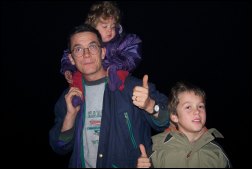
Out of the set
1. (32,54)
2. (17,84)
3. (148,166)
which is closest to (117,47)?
(148,166)

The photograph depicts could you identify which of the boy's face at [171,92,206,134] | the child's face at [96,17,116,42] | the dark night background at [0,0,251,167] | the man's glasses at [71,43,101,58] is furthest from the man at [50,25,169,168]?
the dark night background at [0,0,251,167]

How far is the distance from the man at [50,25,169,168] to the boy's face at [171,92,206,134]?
11 cm

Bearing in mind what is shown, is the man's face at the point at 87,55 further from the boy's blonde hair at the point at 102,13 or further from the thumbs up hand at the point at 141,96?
the boy's blonde hair at the point at 102,13

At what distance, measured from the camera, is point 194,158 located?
165cm

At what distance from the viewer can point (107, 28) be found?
2568 mm

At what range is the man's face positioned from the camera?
1937mm

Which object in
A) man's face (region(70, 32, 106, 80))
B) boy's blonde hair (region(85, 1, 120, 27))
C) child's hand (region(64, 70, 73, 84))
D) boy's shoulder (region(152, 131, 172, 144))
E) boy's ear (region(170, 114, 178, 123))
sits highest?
boy's blonde hair (region(85, 1, 120, 27))

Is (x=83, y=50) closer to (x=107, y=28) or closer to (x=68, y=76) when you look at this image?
(x=68, y=76)

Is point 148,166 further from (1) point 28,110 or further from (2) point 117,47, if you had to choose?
(1) point 28,110

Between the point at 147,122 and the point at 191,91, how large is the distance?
0.39m

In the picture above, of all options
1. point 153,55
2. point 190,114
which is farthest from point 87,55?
point 153,55

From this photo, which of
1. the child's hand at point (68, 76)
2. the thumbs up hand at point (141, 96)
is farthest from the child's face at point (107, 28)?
the thumbs up hand at point (141, 96)

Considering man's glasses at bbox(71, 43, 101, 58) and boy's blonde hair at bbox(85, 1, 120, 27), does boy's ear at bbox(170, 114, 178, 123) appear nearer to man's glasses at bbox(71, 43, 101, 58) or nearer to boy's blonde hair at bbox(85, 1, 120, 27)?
man's glasses at bbox(71, 43, 101, 58)

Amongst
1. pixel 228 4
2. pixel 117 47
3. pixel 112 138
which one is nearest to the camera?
pixel 112 138
